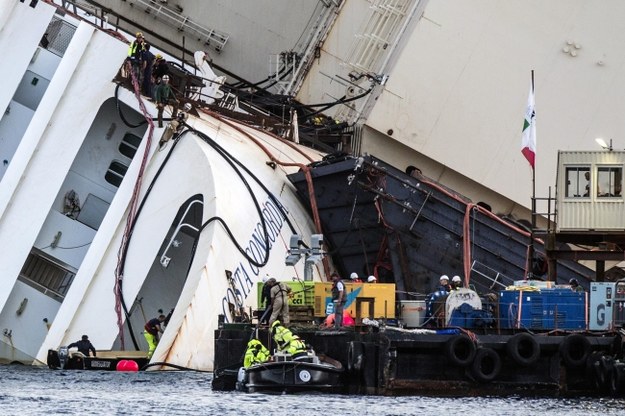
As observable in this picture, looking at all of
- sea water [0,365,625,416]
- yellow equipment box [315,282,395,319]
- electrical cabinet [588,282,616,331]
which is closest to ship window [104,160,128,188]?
sea water [0,365,625,416]

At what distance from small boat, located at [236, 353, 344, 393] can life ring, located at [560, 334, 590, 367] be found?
3147 millimetres

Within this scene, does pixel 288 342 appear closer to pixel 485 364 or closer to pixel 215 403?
pixel 215 403

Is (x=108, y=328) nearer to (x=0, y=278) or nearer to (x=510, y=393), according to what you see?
(x=0, y=278)

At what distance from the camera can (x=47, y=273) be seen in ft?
128

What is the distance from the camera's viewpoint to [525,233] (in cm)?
4084

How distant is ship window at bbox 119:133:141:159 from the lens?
40.2 meters

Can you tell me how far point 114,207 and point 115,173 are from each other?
168cm

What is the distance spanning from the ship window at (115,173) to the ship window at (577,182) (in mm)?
9008

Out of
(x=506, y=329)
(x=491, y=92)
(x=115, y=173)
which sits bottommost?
(x=506, y=329)

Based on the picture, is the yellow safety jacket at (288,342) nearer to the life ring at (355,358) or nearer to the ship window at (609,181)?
the life ring at (355,358)

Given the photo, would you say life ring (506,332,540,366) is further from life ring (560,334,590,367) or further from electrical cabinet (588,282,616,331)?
electrical cabinet (588,282,616,331)

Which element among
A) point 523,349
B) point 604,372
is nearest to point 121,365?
point 523,349

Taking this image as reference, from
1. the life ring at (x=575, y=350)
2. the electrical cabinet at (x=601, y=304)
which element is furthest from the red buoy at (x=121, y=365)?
the life ring at (x=575, y=350)

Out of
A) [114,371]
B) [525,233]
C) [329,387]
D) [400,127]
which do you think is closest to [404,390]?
[329,387]
